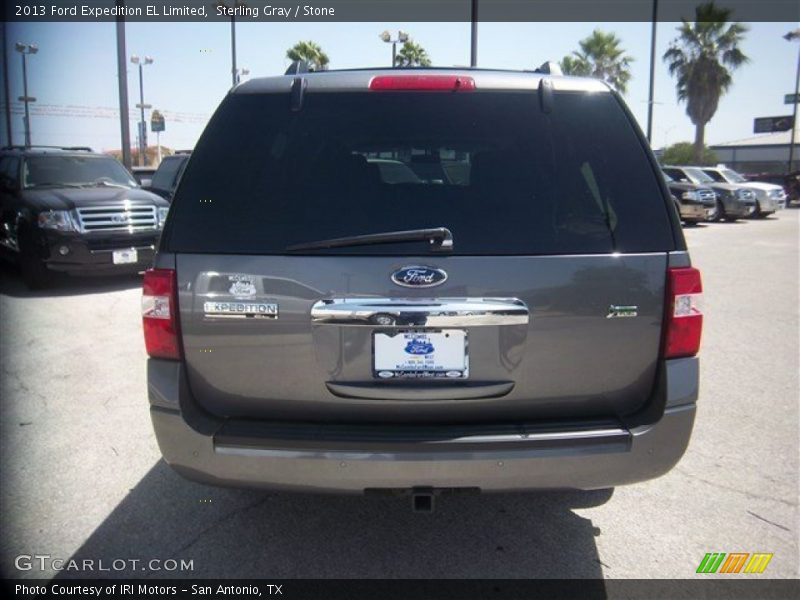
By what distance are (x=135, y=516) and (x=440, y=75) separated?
2.51 metres

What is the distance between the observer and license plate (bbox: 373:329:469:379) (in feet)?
7.65

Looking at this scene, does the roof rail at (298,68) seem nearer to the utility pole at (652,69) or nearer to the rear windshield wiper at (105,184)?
the rear windshield wiper at (105,184)

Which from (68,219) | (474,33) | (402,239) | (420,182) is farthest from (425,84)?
(474,33)

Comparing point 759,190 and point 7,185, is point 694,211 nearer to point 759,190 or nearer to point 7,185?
point 759,190

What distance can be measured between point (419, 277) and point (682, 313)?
100 centimetres

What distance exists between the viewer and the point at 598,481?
237cm

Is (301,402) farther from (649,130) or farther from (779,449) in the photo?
(649,130)

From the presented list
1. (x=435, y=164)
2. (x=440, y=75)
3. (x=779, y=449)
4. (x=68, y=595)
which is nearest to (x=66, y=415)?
(x=68, y=595)

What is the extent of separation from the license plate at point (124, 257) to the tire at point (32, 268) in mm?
880


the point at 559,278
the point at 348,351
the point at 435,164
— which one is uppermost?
the point at 435,164

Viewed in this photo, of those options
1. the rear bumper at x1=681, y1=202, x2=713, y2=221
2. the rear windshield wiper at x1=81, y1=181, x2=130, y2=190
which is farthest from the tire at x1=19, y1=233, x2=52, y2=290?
the rear bumper at x1=681, y1=202, x2=713, y2=221

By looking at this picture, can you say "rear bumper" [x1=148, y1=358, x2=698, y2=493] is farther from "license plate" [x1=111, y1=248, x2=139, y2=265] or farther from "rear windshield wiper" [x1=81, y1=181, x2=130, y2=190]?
"rear windshield wiper" [x1=81, y1=181, x2=130, y2=190]

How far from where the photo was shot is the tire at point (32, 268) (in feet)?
29.0

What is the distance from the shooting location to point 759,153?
5762 cm
